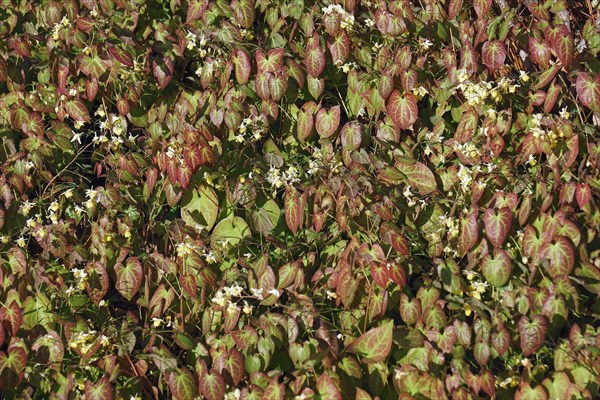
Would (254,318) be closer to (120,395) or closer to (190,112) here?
(120,395)

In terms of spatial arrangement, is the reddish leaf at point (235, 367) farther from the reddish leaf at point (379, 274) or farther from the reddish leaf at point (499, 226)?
the reddish leaf at point (499, 226)

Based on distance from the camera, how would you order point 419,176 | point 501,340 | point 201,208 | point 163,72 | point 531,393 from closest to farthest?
1. point 531,393
2. point 501,340
3. point 419,176
4. point 201,208
5. point 163,72

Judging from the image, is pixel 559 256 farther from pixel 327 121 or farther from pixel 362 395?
pixel 327 121

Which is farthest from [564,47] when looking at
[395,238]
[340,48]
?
[395,238]

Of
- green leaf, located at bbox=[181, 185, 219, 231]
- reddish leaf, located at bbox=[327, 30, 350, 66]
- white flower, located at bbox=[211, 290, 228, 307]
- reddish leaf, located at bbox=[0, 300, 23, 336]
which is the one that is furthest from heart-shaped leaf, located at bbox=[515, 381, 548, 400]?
reddish leaf, located at bbox=[0, 300, 23, 336]

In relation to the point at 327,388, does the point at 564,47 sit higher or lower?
higher

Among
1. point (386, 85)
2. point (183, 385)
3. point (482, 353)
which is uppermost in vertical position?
point (386, 85)

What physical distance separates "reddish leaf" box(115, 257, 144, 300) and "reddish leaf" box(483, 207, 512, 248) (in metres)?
1.15

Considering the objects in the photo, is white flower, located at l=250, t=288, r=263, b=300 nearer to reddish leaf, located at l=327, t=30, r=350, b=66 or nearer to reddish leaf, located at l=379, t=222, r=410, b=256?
reddish leaf, located at l=379, t=222, r=410, b=256

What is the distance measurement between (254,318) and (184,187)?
0.55 meters

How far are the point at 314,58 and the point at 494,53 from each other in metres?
0.62

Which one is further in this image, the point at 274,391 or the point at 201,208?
the point at 201,208

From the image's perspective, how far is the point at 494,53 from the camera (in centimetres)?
294

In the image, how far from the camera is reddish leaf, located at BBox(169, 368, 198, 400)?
2.55 metres
